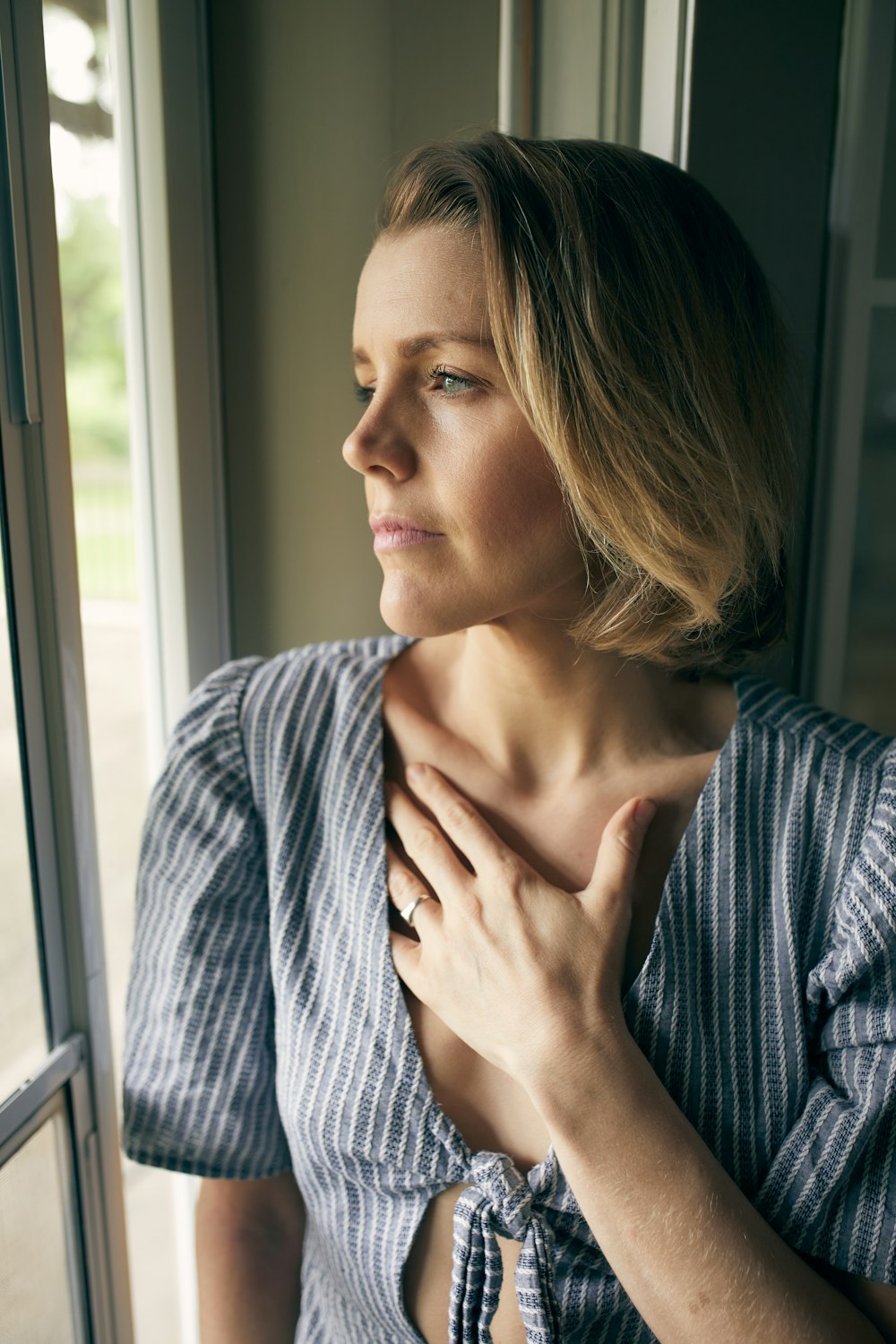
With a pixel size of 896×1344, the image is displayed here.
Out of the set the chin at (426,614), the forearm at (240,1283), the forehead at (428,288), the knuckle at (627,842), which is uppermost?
the forehead at (428,288)

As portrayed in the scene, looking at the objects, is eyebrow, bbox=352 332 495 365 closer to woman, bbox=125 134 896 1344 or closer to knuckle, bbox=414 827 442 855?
woman, bbox=125 134 896 1344

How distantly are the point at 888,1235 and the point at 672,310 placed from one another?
805mm

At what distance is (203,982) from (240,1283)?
1.11 ft

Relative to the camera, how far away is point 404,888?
3.00ft

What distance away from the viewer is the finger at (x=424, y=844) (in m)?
0.89

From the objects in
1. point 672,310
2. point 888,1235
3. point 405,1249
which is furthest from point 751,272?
point 405,1249

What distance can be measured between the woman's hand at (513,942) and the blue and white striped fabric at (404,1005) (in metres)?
0.04

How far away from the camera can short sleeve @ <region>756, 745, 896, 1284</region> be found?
792 mm

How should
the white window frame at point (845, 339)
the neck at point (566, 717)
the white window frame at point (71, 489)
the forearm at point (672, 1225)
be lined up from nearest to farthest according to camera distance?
1. the forearm at point (672, 1225)
2. the white window frame at point (71, 489)
3. the neck at point (566, 717)
4. the white window frame at point (845, 339)

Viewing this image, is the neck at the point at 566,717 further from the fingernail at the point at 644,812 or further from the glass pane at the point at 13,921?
the glass pane at the point at 13,921

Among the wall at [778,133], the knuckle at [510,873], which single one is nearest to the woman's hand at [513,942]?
the knuckle at [510,873]

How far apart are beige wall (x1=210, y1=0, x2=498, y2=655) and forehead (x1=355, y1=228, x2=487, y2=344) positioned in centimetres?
35

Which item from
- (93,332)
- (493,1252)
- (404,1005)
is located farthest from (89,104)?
(493,1252)

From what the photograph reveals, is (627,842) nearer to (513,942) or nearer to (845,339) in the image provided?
(513,942)
